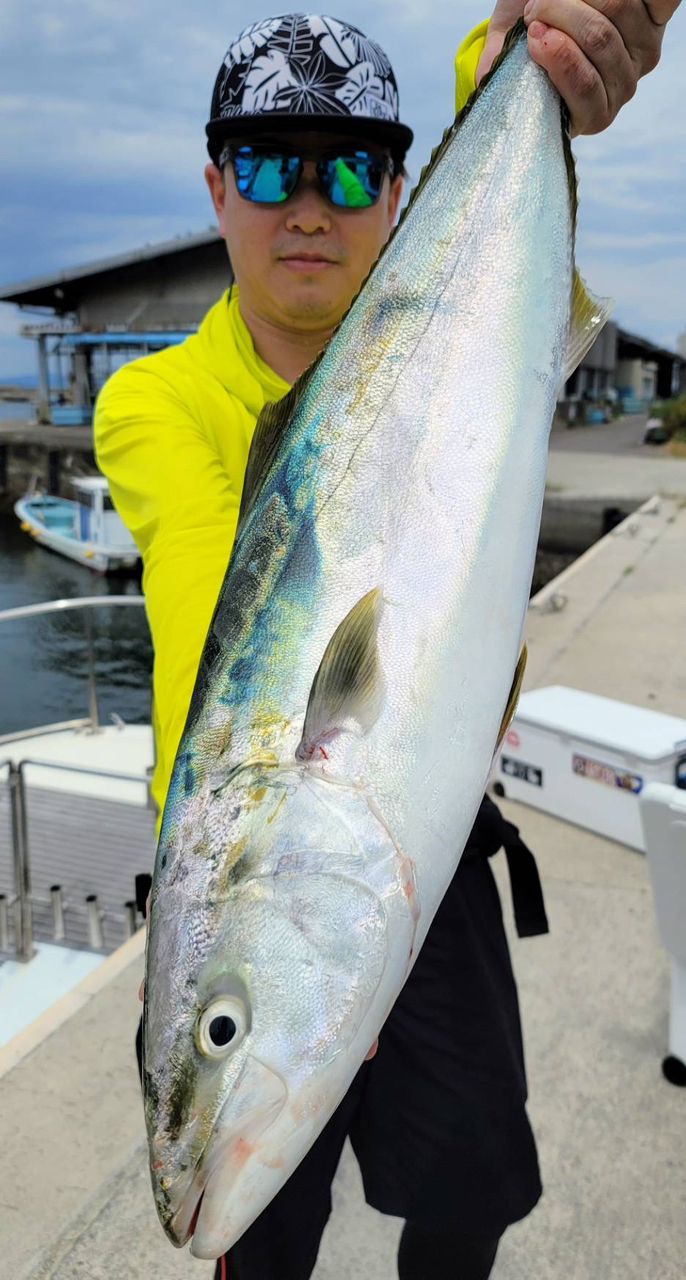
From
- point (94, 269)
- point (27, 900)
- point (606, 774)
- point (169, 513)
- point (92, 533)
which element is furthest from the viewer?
point (94, 269)

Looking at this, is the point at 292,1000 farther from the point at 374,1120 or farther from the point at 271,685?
the point at 374,1120

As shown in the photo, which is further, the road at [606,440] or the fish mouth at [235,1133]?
the road at [606,440]

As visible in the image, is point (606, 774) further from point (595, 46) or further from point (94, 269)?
point (94, 269)

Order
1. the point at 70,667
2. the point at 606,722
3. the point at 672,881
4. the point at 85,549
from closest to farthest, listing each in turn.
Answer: the point at 672,881 → the point at 606,722 → the point at 70,667 → the point at 85,549

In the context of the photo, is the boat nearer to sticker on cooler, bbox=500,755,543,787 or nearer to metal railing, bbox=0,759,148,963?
metal railing, bbox=0,759,148,963

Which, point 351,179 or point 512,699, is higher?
point 351,179

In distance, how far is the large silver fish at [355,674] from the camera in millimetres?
965

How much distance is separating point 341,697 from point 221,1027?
39cm

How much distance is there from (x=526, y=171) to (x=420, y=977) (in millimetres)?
1356

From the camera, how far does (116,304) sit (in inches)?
1383

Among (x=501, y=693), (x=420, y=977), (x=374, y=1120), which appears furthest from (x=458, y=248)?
(x=374, y=1120)

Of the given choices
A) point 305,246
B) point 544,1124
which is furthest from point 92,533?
point 305,246

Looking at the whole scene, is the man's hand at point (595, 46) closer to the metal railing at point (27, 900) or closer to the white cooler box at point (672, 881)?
the white cooler box at point (672, 881)

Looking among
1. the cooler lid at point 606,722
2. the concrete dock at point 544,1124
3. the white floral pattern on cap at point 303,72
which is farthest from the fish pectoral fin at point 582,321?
the cooler lid at point 606,722
